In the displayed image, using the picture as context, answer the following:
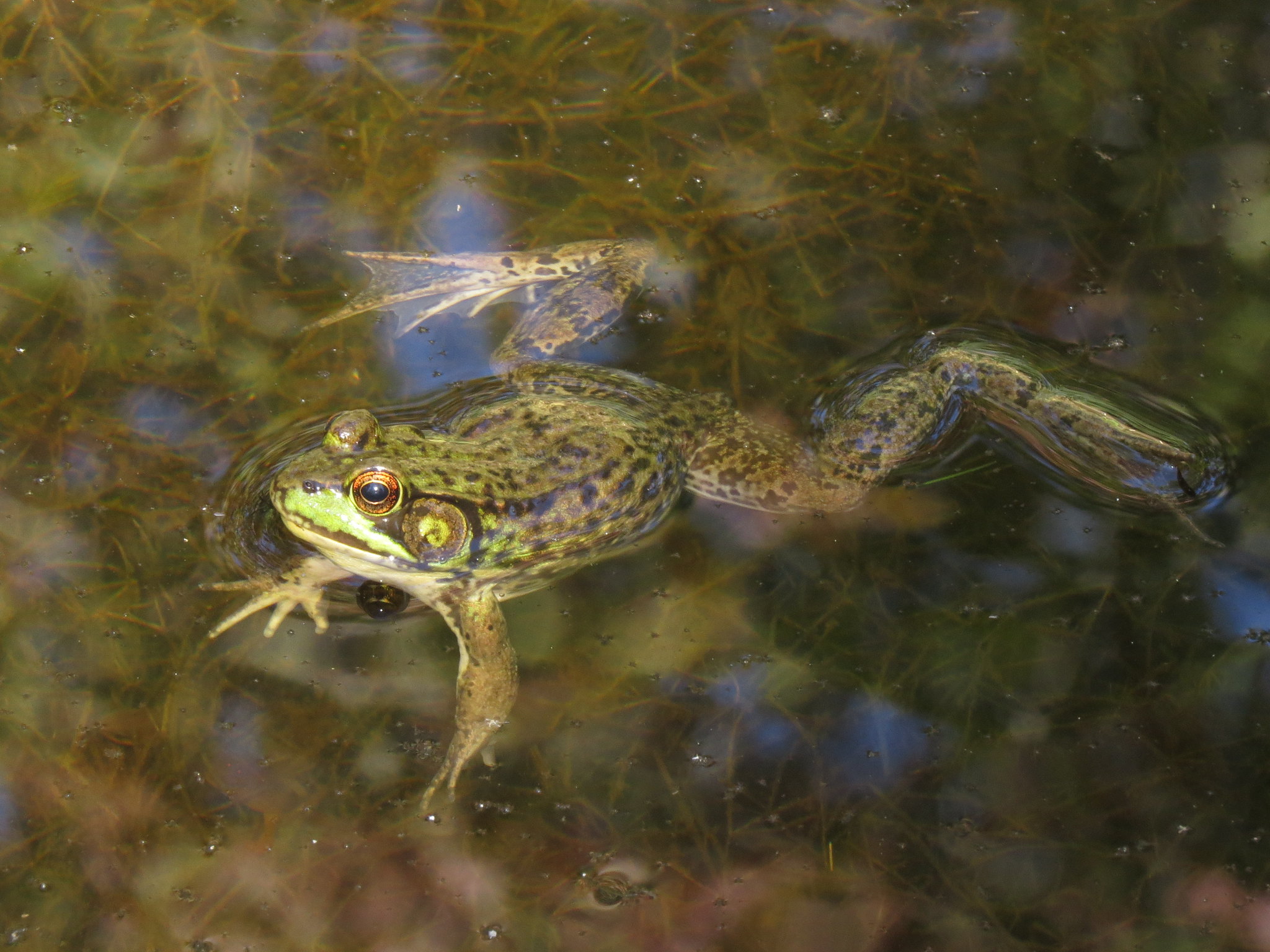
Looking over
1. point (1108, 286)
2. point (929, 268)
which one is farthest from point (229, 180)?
point (1108, 286)

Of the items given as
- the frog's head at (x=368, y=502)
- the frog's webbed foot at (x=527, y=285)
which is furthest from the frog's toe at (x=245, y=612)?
the frog's webbed foot at (x=527, y=285)

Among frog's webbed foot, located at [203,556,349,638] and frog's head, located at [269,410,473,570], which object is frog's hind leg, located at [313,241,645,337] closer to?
frog's head, located at [269,410,473,570]

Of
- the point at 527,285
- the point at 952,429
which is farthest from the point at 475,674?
the point at 952,429

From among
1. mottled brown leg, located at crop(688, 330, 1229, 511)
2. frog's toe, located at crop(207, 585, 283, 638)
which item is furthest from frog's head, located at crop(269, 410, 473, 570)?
mottled brown leg, located at crop(688, 330, 1229, 511)

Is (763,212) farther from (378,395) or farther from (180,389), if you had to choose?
(180,389)

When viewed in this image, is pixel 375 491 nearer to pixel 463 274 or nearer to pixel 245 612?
pixel 245 612

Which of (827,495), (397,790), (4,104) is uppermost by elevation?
(4,104)
